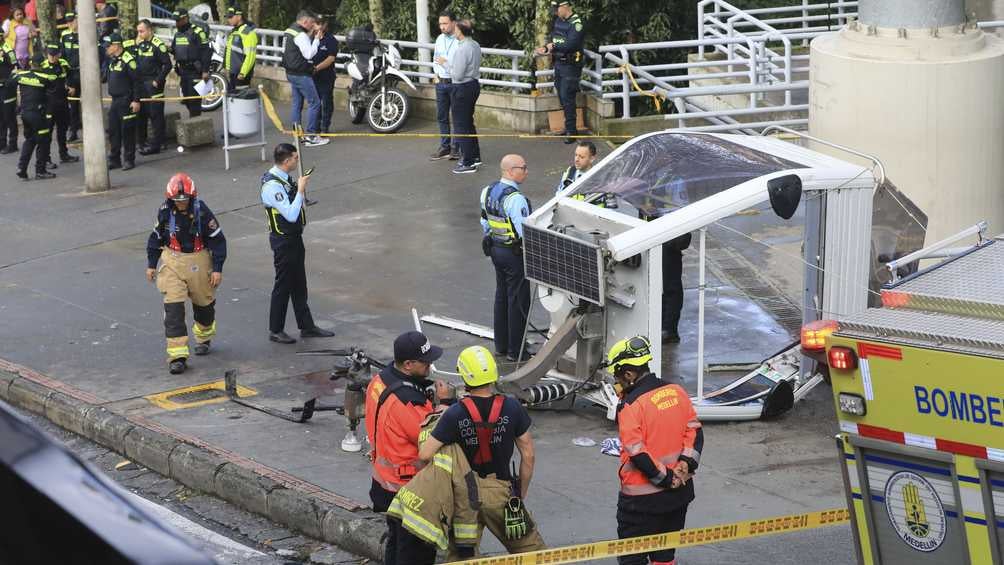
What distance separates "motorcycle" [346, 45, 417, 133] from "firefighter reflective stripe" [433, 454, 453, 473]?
13910mm

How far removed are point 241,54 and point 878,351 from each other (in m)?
16.8

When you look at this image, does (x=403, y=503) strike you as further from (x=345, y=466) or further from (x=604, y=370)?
(x=604, y=370)

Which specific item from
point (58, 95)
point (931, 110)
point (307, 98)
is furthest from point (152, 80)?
point (931, 110)

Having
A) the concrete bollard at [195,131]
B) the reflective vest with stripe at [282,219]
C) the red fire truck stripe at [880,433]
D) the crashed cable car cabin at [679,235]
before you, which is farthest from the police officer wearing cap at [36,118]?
the red fire truck stripe at [880,433]

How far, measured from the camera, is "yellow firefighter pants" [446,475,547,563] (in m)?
6.50

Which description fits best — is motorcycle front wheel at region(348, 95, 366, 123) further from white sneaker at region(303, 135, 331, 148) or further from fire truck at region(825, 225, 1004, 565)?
fire truck at region(825, 225, 1004, 565)

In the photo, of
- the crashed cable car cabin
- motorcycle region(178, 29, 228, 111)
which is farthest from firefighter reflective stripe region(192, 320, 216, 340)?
motorcycle region(178, 29, 228, 111)

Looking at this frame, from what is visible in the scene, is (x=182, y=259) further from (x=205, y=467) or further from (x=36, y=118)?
(x=36, y=118)

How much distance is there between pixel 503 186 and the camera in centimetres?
1105

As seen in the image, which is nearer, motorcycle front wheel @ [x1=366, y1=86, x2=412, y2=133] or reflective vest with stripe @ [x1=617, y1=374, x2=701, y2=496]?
reflective vest with stripe @ [x1=617, y1=374, x2=701, y2=496]

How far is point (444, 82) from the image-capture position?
18.5 meters

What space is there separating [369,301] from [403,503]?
6.85m

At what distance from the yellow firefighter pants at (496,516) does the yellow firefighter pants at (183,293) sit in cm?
536

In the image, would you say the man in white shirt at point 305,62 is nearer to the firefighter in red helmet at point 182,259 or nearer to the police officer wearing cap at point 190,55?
the police officer wearing cap at point 190,55
